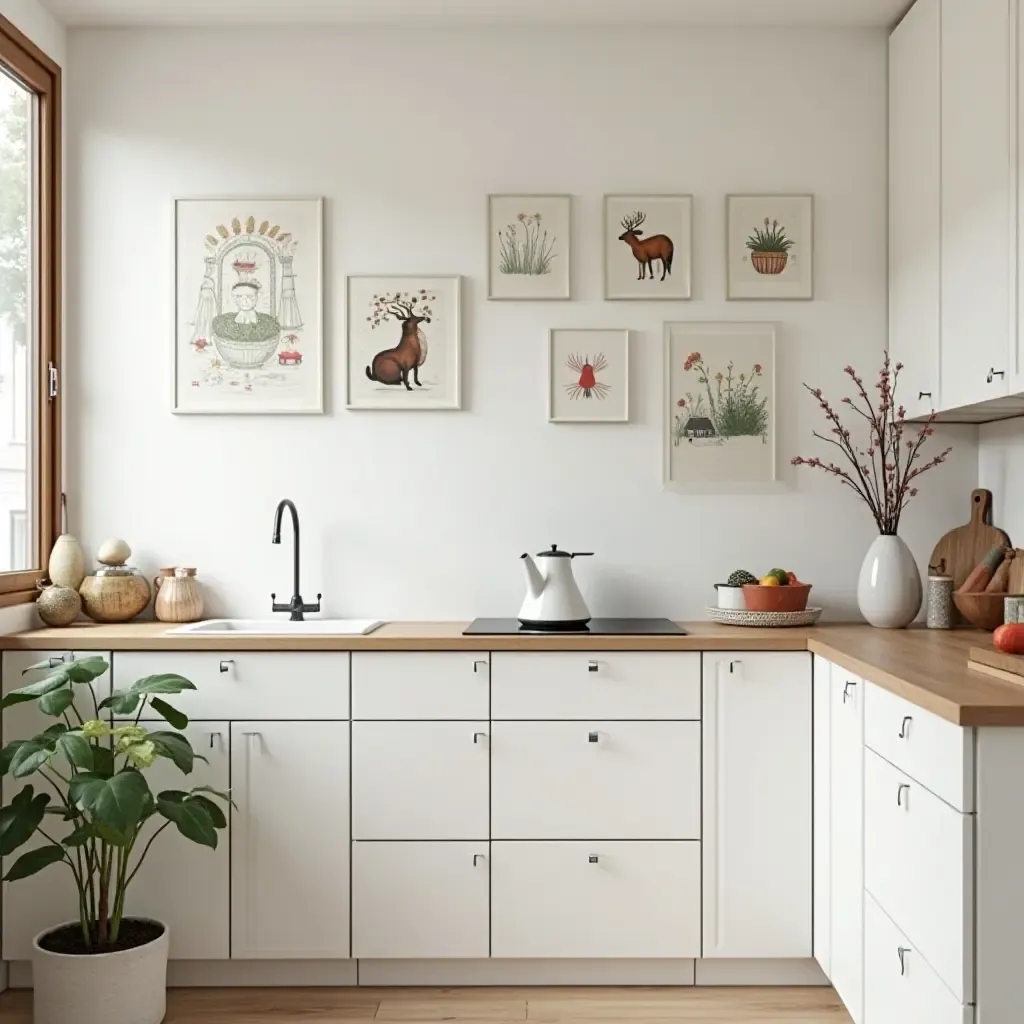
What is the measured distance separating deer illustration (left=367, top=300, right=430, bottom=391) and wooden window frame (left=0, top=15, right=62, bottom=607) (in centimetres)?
96

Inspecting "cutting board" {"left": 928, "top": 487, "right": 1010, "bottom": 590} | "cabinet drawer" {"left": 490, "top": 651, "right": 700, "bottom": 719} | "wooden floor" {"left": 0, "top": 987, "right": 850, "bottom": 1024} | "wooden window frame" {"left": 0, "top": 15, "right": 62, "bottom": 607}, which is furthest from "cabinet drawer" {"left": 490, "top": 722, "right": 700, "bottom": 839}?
"wooden window frame" {"left": 0, "top": 15, "right": 62, "bottom": 607}

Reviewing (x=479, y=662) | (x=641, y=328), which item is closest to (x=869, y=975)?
(x=479, y=662)

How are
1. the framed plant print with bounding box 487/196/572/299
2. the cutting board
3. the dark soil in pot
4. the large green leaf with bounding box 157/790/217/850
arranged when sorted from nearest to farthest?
the large green leaf with bounding box 157/790/217/850, the dark soil in pot, the cutting board, the framed plant print with bounding box 487/196/572/299

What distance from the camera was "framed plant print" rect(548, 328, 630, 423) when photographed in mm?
3293

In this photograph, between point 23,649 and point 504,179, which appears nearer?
point 23,649

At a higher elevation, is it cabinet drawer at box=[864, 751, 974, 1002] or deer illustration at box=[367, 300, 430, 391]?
deer illustration at box=[367, 300, 430, 391]

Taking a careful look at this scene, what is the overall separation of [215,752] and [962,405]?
2.10 m

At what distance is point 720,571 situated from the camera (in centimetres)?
330

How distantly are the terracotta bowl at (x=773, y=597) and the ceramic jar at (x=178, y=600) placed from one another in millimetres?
1620

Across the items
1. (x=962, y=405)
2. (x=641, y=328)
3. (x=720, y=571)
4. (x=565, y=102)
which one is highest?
(x=565, y=102)

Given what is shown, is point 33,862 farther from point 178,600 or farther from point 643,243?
point 643,243

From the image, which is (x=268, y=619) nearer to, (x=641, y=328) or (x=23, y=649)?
(x=23, y=649)

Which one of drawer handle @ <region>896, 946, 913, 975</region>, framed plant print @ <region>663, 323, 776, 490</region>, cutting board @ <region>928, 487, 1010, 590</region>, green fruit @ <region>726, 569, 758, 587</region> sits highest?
framed plant print @ <region>663, 323, 776, 490</region>

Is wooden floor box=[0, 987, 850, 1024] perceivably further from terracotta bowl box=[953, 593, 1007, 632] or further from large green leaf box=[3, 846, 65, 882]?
terracotta bowl box=[953, 593, 1007, 632]
